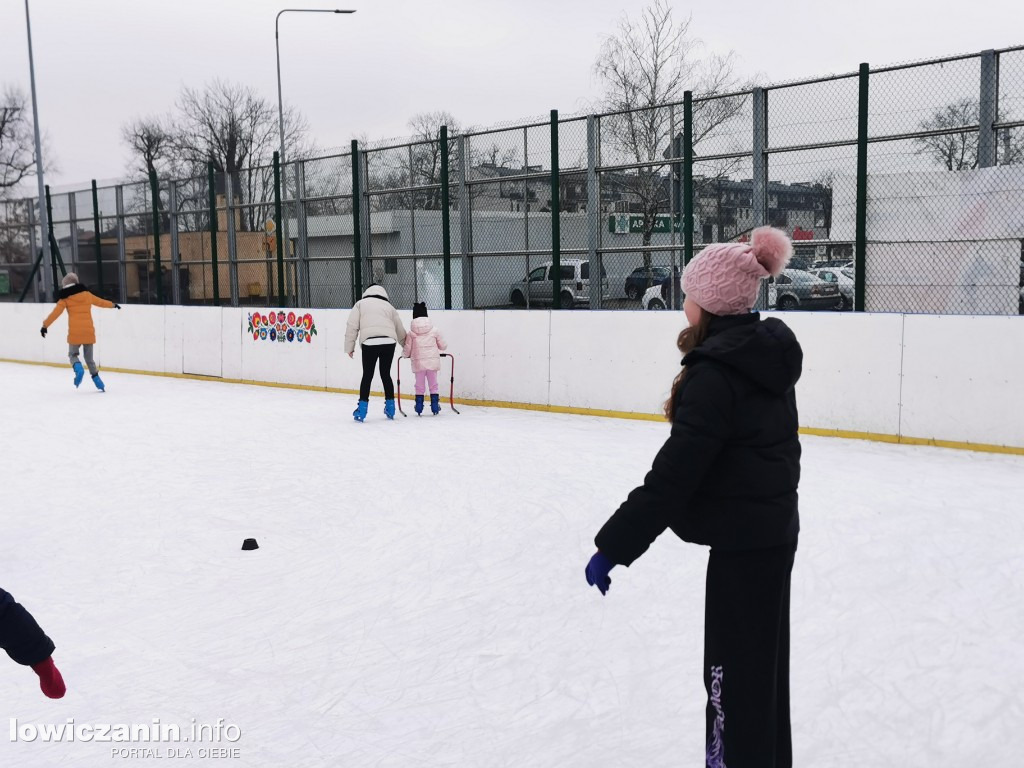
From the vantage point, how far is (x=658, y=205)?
10977mm

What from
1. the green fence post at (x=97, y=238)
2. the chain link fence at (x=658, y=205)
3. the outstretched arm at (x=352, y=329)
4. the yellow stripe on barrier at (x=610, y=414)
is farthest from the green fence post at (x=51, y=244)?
the outstretched arm at (x=352, y=329)

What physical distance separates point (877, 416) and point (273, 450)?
5.15 m

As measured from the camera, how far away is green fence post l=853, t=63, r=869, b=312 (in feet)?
30.6

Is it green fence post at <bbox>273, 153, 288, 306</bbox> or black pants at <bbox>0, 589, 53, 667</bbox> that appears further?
green fence post at <bbox>273, 153, 288, 306</bbox>

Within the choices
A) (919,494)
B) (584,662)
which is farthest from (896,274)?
(584,662)

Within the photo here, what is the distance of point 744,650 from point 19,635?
181 cm

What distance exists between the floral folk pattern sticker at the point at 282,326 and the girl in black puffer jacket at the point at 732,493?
12.3 m

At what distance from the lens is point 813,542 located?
17.9 ft

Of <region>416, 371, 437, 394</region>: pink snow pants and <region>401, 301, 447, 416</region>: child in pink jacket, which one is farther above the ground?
<region>401, 301, 447, 416</region>: child in pink jacket

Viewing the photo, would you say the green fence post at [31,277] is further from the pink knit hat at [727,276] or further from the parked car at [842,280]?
the pink knit hat at [727,276]

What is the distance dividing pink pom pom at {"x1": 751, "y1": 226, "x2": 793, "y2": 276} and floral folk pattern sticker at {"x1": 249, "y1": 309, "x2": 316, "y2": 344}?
483 inches

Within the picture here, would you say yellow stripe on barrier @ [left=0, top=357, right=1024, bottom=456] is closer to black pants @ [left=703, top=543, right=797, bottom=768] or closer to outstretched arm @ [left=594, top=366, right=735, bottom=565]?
black pants @ [left=703, top=543, right=797, bottom=768]

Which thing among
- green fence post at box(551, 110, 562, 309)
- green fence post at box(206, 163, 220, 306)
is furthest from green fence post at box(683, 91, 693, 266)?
green fence post at box(206, 163, 220, 306)

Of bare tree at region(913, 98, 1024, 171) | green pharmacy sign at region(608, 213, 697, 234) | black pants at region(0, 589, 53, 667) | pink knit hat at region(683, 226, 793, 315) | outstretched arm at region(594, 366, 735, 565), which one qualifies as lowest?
black pants at region(0, 589, 53, 667)
